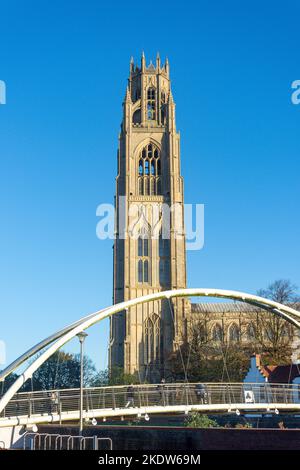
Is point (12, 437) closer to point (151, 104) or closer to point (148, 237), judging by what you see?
point (148, 237)

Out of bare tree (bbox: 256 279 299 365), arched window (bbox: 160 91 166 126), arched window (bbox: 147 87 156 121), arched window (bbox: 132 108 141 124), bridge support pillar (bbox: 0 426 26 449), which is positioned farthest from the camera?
arched window (bbox: 147 87 156 121)

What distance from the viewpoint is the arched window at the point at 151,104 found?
90750mm

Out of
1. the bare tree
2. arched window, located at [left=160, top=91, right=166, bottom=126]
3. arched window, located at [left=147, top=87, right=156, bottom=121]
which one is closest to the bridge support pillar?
the bare tree

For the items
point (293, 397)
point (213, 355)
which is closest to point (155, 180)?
point (213, 355)

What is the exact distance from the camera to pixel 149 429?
22.5 meters

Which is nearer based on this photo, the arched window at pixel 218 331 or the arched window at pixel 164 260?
the arched window at pixel 218 331

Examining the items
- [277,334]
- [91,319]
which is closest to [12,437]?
[91,319]

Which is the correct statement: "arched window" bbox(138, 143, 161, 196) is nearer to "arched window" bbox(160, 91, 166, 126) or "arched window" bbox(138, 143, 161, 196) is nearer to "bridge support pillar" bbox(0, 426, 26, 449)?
"arched window" bbox(160, 91, 166, 126)

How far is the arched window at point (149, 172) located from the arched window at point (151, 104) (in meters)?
6.63

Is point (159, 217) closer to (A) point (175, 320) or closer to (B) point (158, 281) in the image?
(B) point (158, 281)

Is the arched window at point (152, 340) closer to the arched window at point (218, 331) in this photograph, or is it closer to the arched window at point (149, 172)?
the arched window at point (218, 331)

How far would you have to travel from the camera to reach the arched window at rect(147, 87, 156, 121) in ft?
298

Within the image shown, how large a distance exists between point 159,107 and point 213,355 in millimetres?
41290

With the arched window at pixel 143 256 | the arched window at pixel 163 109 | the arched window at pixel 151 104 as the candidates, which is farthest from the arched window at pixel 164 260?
the arched window at pixel 151 104
